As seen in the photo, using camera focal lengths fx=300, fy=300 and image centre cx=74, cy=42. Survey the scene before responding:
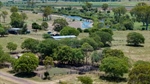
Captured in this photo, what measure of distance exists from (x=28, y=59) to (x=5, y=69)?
511 cm

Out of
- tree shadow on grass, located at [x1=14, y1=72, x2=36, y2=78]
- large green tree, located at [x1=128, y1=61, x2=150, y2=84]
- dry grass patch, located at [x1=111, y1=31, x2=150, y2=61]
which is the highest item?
large green tree, located at [x1=128, y1=61, x2=150, y2=84]

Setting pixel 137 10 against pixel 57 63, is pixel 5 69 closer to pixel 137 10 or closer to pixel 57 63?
pixel 57 63

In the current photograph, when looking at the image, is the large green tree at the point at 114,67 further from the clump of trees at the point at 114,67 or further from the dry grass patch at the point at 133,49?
the dry grass patch at the point at 133,49

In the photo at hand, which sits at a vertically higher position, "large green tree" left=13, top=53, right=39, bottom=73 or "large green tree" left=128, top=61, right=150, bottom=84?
"large green tree" left=128, top=61, right=150, bottom=84

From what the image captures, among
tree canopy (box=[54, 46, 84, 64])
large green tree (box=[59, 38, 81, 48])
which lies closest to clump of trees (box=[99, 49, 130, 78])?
tree canopy (box=[54, 46, 84, 64])

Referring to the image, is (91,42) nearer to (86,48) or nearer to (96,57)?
(86,48)

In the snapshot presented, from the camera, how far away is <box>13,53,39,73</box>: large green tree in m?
40.2

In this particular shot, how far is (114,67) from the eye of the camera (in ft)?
127

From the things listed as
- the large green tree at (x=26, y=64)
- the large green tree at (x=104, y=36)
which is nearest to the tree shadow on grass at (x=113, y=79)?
the large green tree at (x=26, y=64)

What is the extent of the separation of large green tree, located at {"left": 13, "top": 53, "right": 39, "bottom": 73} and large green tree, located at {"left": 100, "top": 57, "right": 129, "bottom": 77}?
9368mm

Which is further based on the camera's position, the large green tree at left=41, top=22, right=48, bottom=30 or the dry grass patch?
the large green tree at left=41, top=22, right=48, bottom=30

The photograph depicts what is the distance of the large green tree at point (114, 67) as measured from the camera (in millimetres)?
38741

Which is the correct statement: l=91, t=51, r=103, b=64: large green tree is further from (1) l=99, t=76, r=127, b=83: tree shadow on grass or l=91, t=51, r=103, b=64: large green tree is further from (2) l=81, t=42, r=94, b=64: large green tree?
(1) l=99, t=76, r=127, b=83: tree shadow on grass

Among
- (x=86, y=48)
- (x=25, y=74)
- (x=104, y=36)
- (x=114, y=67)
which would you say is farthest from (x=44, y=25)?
(x=114, y=67)
